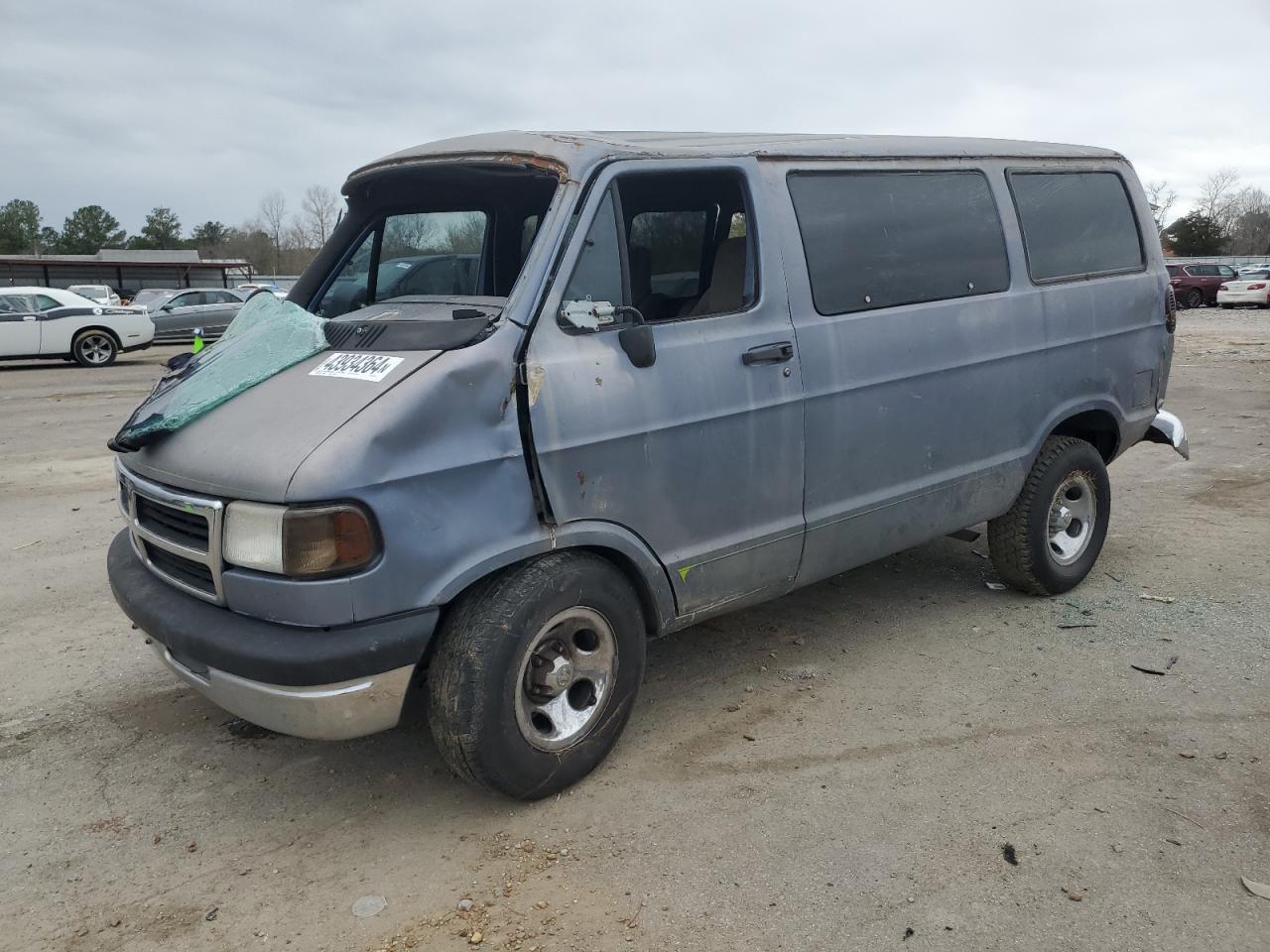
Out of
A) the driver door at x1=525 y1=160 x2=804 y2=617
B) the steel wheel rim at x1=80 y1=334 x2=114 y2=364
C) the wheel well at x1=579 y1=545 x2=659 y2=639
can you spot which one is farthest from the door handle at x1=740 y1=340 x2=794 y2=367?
the steel wheel rim at x1=80 y1=334 x2=114 y2=364

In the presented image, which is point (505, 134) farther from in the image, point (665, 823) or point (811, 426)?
point (665, 823)

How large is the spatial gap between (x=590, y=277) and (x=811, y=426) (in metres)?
1.08

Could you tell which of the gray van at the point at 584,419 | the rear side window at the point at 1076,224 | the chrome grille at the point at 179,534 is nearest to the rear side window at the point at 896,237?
the gray van at the point at 584,419

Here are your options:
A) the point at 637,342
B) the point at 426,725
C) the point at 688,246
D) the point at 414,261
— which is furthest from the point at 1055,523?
the point at 414,261

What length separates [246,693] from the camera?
9.50ft

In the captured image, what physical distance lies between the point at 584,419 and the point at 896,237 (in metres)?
1.82

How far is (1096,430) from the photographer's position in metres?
5.22

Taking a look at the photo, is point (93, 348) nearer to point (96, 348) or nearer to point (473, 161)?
point (96, 348)

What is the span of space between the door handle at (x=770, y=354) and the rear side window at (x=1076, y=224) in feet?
5.49

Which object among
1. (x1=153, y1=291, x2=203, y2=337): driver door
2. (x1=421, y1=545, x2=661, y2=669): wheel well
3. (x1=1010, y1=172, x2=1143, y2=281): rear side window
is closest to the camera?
(x1=421, y1=545, x2=661, y2=669): wheel well

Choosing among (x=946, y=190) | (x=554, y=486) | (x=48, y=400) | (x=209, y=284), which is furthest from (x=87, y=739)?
(x=209, y=284)

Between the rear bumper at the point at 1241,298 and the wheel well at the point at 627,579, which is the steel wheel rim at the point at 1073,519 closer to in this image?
the wheel well at the point at 627,579

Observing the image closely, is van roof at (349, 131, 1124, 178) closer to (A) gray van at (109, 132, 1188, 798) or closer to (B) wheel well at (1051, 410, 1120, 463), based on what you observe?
(A) gray van at (109, 132, 1188, 798)

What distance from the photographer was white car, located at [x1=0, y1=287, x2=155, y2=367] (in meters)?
18.5
